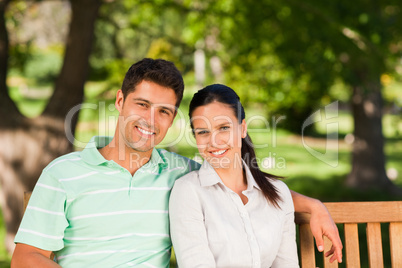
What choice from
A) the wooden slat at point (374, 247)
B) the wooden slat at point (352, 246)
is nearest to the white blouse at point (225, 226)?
the wooden slat at point (352, 246)

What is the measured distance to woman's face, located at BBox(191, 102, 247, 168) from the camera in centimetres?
237

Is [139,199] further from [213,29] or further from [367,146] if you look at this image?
[367,146]

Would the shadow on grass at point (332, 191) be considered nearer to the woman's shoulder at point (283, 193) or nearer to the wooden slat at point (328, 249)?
the wooden slat at point (328, 249)

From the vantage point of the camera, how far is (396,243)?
255cm

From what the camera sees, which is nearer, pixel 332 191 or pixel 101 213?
pixel 101 213

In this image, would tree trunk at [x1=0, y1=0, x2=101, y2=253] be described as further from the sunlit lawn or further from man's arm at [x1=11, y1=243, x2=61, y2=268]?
man's arm at [x1=11, y1=243, x2=61, y2=268]

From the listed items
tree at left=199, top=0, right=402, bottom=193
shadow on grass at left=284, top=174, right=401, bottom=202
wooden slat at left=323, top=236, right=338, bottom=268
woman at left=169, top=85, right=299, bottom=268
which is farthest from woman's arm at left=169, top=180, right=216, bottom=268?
shadow on grass at left=284, top=174, right=401, bottom=202

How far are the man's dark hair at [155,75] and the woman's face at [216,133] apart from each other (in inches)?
7.7

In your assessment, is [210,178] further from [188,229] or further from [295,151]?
[295,151]

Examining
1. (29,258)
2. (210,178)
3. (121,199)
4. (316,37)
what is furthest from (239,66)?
(29,258)

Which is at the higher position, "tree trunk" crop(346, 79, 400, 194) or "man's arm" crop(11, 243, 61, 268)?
"tree trunk" crop(346, 79, 400, 194)

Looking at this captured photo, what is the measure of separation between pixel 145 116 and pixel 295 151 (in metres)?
11.8

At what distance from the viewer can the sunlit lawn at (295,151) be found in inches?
265

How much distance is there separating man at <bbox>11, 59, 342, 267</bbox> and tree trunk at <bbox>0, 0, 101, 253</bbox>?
10.4ft
